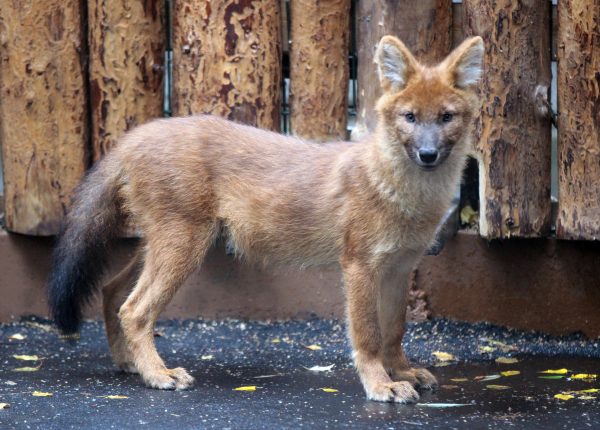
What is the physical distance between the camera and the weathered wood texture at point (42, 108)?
7707 millimetres

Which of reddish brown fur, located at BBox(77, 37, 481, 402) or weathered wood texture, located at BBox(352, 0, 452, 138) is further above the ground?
weathered wood texture, located at BBox(352, 0, 452, 138)

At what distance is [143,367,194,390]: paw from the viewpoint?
657cm

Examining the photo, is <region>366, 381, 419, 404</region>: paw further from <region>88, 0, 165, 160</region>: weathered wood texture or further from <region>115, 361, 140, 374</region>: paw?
<region>88, 0, 165, 160</region>: weathered wood texture

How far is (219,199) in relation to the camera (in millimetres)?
6891

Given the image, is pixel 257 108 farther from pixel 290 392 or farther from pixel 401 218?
pixel 290 392

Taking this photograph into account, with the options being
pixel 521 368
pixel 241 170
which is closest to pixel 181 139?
pixel 241 170

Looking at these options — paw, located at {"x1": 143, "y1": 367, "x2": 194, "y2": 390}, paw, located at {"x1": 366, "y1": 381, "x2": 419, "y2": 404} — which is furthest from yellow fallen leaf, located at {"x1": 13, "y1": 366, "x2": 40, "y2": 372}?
paw, located at {"x1": 366, "y1": 381, "x2": 419, "y2": 404}

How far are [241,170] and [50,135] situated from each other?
5.40 feet

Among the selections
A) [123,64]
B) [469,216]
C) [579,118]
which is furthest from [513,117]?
[123,64]

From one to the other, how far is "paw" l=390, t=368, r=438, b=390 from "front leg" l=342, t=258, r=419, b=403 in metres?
0.13

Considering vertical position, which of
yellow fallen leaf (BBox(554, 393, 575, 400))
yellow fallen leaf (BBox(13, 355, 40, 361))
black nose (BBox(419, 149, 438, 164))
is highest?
black nose (BBox(419, 149, 438, 164))

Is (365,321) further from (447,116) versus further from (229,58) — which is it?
(229,58)

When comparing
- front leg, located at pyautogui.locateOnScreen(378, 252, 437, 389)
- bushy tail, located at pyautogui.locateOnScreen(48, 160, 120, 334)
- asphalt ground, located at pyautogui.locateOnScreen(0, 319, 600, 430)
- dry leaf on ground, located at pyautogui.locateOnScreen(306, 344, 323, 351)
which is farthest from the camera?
dry leaf on ground, located at pyautogui.locateOnScreen(306, 344, 323, 351)

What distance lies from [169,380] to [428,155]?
199 cm
